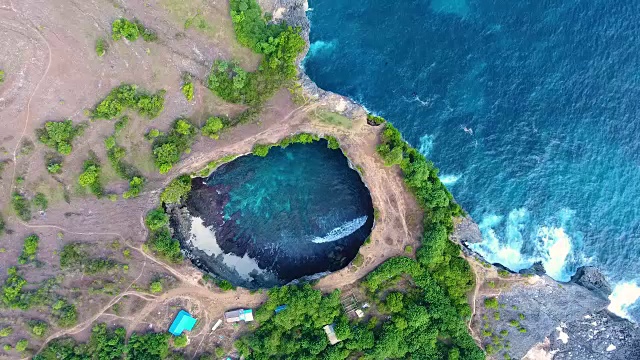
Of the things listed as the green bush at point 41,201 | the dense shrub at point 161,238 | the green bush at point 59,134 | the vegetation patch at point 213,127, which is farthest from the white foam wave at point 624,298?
the green bush at point 41,201

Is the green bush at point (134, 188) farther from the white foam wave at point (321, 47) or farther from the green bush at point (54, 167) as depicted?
the white foam wave at point (321, 47)

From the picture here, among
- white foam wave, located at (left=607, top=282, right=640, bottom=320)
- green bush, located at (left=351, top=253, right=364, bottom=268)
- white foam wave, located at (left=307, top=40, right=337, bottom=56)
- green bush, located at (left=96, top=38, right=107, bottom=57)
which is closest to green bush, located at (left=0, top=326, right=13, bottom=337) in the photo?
green bush, located at (left=96, top=38, right=107, bottom=57)

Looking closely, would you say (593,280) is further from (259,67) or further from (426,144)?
(259,67)

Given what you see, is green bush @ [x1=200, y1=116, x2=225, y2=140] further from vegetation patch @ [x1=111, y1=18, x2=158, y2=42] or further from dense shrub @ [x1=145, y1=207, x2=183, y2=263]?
vegetation patch @ [x1=111, y1=18, x2=158, y2=42]

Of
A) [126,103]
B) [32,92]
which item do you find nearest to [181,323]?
[126,103]

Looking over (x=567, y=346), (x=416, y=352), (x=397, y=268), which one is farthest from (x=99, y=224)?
(x=567, y=346)

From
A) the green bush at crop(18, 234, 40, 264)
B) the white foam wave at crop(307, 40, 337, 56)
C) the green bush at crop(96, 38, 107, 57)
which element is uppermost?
the green bush at crop(96, 38, 107, 57)
